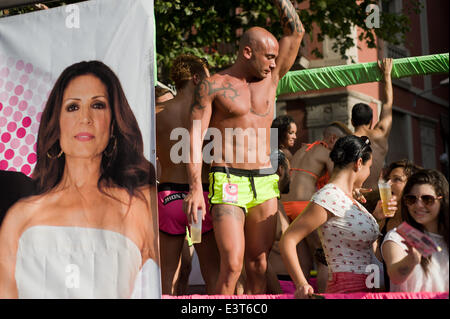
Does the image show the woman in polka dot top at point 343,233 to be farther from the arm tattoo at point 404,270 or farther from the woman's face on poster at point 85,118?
the woman's face on poster at point 85,118

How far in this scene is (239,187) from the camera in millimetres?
3809

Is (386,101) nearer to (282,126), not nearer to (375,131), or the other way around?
(375,131)

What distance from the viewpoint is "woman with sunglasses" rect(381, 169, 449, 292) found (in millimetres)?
2967

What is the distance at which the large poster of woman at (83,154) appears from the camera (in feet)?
11.0

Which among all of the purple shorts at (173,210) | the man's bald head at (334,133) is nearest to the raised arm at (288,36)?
the purple shorts at (173,210)

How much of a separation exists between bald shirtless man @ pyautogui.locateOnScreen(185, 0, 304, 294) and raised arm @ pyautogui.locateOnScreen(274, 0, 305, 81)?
0.06 metres

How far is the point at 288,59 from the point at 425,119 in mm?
17547

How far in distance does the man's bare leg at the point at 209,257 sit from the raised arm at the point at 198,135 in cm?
76

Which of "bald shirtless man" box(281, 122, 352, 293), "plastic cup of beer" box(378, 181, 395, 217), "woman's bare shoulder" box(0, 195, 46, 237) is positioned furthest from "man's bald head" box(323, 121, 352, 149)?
"woman's bare shoulder" box(0, 195, 46, 237)

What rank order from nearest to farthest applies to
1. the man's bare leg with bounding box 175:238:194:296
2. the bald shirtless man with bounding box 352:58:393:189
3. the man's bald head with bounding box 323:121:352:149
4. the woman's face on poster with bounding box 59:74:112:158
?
the woman's face on poster with bounding box 59:74:112:158, the man's bare leg with bounding box 175:238:194:296, the bald shirtless man with bounding box 352:58:393:189, the man's bald head with bounding box 323:121:352:149

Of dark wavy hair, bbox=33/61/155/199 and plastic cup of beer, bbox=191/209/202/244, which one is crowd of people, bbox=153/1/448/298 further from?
dark wavy hair, bbox=33/61/155/199

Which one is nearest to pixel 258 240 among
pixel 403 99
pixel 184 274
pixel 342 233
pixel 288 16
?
pixel 342 233
